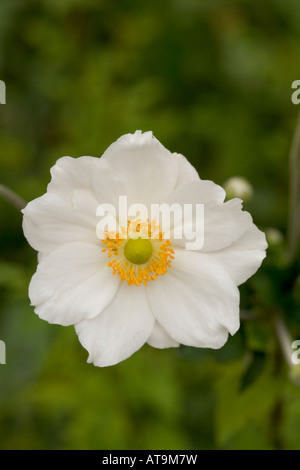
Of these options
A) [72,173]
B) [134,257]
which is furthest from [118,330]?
[72,173]

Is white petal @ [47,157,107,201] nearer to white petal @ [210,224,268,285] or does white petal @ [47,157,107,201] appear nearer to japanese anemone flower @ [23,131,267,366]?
japanese anemone flower @ [23,131,267,366]

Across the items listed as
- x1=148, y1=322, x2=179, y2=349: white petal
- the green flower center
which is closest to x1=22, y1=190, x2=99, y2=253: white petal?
the green flower center

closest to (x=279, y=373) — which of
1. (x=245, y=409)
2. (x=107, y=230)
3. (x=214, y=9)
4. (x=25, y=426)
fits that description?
(x=245, y=409)

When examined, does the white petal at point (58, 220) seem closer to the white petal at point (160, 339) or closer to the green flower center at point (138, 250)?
the green flower center at point (138, 250)

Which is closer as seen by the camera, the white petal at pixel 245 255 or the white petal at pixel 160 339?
the white petal at pixel 245 255

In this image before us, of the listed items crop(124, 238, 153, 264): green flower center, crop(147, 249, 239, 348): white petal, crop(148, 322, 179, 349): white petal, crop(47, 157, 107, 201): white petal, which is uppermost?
crop(47, 157, 107, 201): white petal

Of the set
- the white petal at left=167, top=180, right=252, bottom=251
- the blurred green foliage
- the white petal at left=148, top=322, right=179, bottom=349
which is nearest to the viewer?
the white petal at left=167, top=180, right=252, bottom=251

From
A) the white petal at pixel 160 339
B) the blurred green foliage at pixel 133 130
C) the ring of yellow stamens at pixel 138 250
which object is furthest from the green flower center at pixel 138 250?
the blurred green foliage at pixel 133 130

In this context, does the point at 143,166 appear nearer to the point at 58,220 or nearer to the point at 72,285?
the point at 58,220
